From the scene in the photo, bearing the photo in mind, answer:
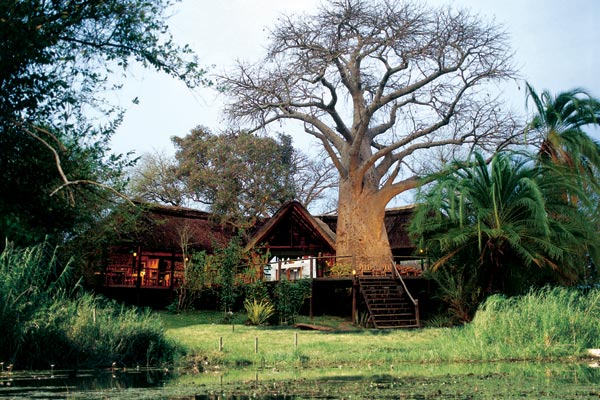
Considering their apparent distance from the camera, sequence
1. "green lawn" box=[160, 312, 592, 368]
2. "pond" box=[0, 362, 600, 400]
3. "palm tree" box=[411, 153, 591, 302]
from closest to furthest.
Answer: "pond" box=[0, 362, 600, 400]
"green lawn" box=[160, 312, 592, 368]
"palm tree" box=[411, 153, 591, 302]

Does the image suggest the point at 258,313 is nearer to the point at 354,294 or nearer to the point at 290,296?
the point at 290,296

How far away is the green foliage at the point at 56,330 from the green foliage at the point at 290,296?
30.5ft

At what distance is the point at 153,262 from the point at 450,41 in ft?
54.2

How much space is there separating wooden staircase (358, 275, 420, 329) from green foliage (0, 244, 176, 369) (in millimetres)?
9156

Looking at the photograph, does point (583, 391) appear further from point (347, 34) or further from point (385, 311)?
point (347, 34)

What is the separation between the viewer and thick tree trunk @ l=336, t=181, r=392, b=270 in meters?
22.9

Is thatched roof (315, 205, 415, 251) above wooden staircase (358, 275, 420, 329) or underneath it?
above

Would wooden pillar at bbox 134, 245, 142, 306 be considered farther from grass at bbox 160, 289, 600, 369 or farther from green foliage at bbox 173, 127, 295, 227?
grass at bbox 160, 289, 600, 369

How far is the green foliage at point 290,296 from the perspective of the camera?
19.9 meters

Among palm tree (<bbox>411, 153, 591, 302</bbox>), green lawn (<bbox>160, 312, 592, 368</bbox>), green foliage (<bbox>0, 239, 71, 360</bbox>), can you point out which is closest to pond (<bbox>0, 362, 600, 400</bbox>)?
green foliage (<bbox>0, 239, 71, 360</bbox>)

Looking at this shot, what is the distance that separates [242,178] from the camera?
1188 inches

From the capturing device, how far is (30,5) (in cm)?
1192

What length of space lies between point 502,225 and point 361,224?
24.2 ft

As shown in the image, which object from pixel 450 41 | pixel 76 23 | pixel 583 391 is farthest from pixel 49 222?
pixel 450 41
